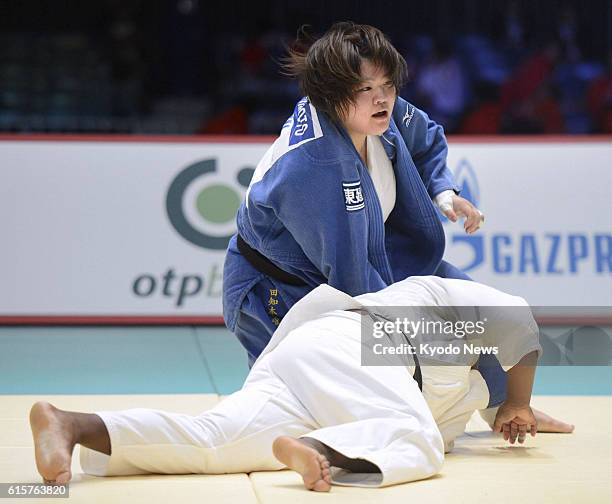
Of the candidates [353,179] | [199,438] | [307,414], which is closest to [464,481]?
[307,414]

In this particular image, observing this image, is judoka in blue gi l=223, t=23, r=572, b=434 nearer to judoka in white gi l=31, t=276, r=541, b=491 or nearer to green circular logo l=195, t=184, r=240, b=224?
judoka in white gi l=31, t=276, r=541, b=491

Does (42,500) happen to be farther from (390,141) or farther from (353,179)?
(390,141)

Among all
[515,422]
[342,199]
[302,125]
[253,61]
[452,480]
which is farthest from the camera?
[253,61]

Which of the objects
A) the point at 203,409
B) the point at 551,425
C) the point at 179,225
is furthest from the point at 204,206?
the point at 551,425

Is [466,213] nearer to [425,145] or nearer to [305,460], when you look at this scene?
[425,145]

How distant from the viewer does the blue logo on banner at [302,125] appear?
11.1 ft

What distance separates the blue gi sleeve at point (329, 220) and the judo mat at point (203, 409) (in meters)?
0.64

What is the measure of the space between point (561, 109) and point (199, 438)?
8.08 metres

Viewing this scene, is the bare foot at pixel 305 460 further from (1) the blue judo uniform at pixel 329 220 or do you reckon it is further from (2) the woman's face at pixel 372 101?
(2) the woman's face at pixel 372 101

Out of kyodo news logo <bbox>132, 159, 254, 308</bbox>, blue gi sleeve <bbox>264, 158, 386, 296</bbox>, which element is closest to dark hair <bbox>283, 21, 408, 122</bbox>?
blue gi sleeve <bbox>264, 158, 386, 296</bbox>

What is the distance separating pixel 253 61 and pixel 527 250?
478cm

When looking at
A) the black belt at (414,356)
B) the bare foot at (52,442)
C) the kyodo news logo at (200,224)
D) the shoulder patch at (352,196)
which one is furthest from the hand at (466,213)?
the kyodo news logo at (200,224)

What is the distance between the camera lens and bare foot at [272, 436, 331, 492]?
8.31 feet

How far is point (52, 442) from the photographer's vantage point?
2490 mm
